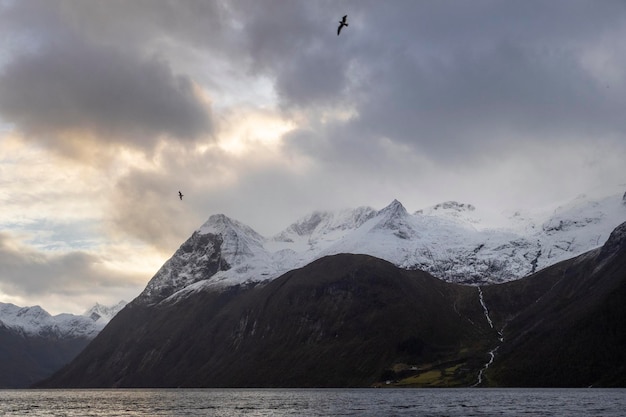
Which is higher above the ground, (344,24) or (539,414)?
(344,24)

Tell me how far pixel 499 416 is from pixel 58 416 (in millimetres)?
107648

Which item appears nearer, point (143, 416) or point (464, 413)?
point (464, 413)

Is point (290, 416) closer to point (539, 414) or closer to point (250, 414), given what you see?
point (250, 414)

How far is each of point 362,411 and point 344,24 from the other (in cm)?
10655

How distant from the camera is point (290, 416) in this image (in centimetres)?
16188

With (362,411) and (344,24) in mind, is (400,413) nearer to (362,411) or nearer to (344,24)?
(362,411)

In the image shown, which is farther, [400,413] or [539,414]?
[400,413]

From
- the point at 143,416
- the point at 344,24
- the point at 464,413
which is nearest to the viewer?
the point at 344,24

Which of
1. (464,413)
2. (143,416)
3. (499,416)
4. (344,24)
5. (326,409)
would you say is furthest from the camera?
(326,409)

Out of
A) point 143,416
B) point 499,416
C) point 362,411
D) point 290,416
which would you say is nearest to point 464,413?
point 499,416

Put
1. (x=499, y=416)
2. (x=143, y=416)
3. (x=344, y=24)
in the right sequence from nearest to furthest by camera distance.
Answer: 1. (x=344, y=24)
2. (x=499, y=416)
3. (x=143, y=416)

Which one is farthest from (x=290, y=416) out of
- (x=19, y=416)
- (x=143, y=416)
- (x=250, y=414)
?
(x=19, y=416)

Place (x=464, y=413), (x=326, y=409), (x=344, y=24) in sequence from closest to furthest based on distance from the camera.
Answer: (x=344, y=24) → (x=464, y=413) → (x=326, y=409)

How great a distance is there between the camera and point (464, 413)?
15588cm
